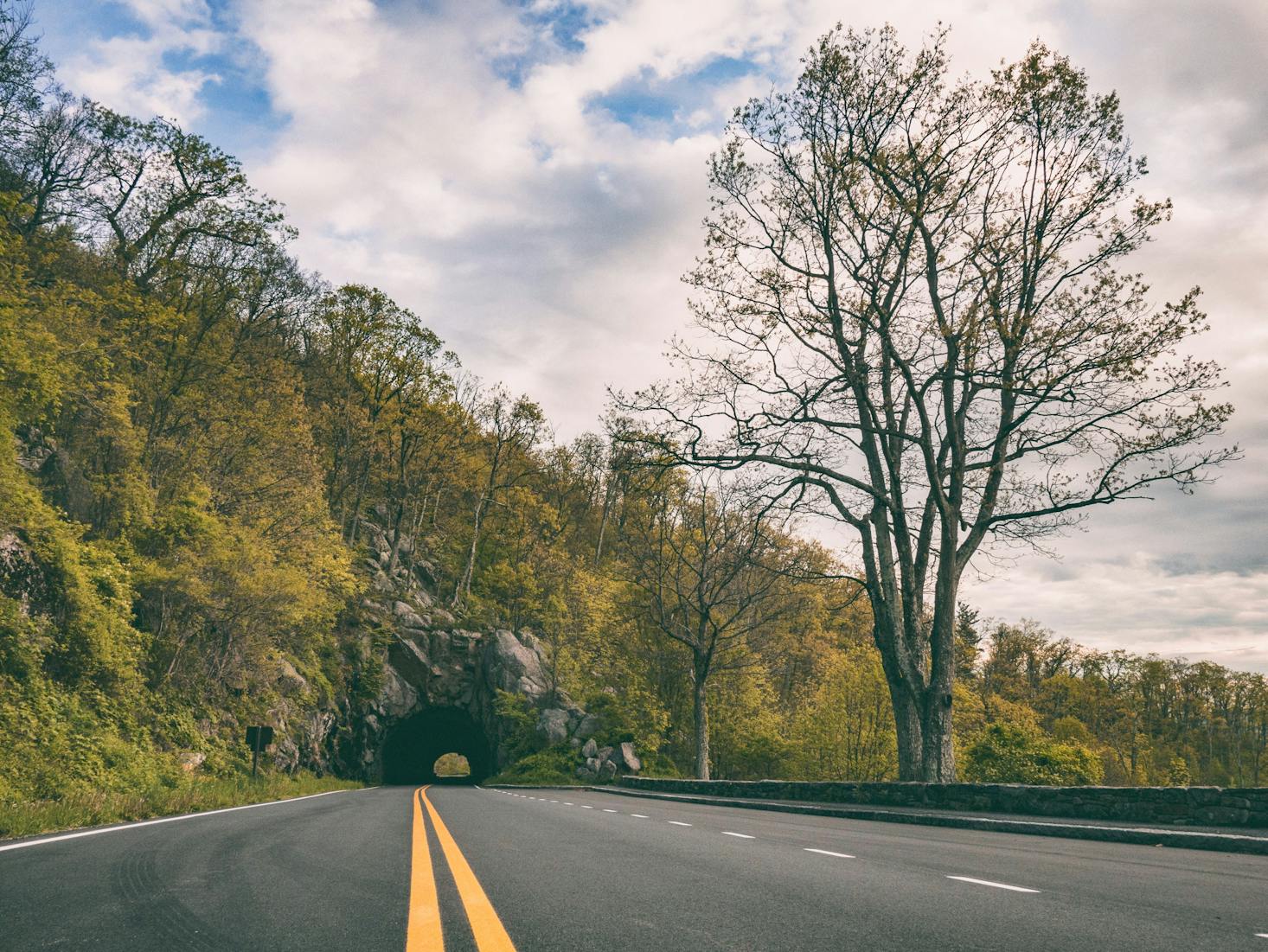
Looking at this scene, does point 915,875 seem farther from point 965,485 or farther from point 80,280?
point 80,280

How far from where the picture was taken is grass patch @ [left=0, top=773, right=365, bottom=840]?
355 inches

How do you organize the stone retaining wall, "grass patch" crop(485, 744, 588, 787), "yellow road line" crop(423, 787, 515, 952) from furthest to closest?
"grass patch" crop(485, 744, 588, 787) → the stone retaining wall → "yellow road line" crop(423, 787, 515, 952)

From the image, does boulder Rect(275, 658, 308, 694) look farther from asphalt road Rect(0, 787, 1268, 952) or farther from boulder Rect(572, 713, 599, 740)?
asphalt road Rect(0, 787, 1268, 952)

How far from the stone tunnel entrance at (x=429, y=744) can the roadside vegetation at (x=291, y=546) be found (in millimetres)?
6339

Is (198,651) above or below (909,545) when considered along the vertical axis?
below

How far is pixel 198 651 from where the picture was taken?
2744 centimetres

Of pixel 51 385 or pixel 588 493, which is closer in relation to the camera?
pixel 51 385

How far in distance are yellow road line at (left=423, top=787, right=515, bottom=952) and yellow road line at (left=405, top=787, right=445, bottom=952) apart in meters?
0.14

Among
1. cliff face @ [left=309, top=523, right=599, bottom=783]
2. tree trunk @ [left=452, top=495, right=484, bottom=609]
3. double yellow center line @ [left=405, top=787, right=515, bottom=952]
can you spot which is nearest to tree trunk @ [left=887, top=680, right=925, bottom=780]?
double yellow center line @ [left=405, top=787, right=515, bottom=952]

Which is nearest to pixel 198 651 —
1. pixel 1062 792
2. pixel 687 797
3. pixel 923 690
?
pixel 687 797

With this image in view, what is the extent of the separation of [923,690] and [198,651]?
2391cm

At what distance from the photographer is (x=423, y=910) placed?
440 cm

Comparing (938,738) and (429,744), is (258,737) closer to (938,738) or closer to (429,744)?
(938,738)

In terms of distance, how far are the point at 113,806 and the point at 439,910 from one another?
9650mm
